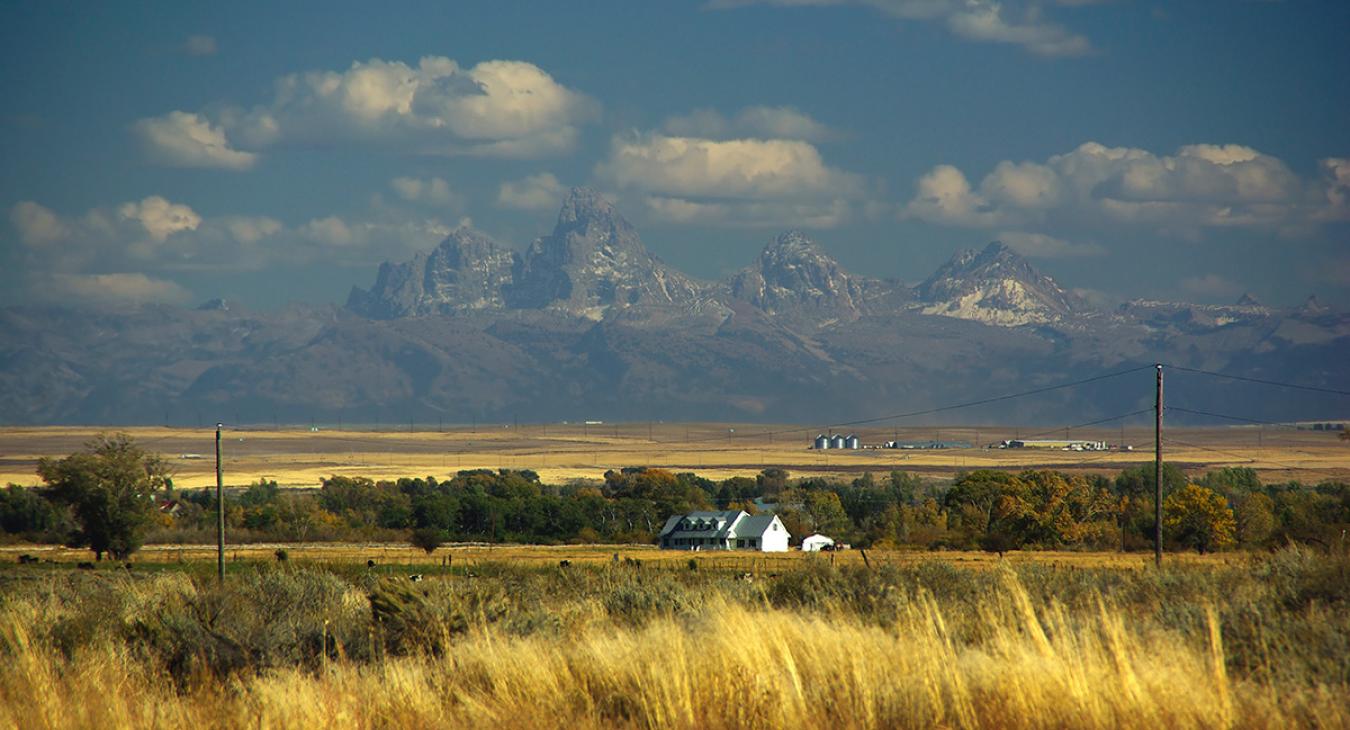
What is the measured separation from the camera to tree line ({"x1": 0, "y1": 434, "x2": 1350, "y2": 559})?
255 feet

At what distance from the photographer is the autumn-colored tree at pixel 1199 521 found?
80875 mm

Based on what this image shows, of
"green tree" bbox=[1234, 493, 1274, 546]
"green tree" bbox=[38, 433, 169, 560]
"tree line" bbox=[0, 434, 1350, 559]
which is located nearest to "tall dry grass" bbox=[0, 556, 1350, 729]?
"tree line" bbox=[0, 434, 1350, 559]

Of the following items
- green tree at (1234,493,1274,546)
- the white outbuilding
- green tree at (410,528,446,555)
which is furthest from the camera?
the white outbuilding

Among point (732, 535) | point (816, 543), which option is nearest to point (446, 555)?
point (732, 535)

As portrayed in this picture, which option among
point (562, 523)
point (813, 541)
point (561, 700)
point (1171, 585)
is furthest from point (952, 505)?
point (561, 700)

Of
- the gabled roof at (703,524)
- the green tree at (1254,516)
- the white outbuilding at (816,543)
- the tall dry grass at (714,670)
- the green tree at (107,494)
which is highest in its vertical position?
the tall dry grass at (714,670)

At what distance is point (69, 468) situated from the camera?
7750 cm

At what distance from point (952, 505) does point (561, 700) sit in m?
91.5

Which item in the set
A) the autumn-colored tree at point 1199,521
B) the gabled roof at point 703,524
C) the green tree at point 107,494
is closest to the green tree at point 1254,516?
the autumn-colored tree at point 1199,521

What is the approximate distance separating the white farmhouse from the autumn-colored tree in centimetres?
2390

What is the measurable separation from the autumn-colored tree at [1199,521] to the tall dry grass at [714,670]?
66882 mm

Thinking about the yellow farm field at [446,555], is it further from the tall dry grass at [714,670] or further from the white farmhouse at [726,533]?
the tall dry grass at [714,670]

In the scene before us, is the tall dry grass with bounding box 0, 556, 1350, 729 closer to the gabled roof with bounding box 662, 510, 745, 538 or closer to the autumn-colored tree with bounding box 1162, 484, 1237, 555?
the autumn-colored tree with bounding box 1162, 484, 1237, 555

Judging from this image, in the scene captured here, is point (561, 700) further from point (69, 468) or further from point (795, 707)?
point (69, 468)
